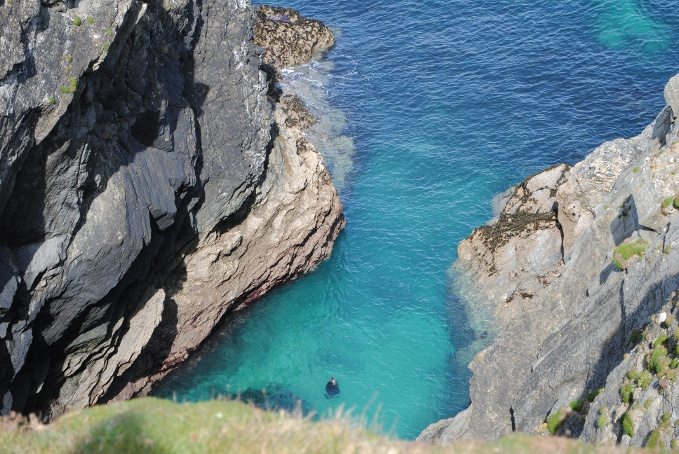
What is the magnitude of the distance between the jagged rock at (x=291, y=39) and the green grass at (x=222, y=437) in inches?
2500

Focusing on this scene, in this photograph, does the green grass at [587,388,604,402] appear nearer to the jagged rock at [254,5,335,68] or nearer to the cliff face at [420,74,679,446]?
the cliff face at [420,74,679,446]

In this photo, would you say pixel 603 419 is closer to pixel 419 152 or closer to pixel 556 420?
pixel 556 420

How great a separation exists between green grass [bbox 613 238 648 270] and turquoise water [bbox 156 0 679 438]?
14210 mm

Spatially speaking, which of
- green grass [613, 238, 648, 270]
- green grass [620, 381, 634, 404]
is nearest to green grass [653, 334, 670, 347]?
green grass [620, 381, 634, 404]

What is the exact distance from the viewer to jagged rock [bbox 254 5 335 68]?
267ft

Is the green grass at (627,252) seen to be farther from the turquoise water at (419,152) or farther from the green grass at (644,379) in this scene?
the turquoise water at (419,152)

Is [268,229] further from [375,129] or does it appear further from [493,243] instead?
[375,129]

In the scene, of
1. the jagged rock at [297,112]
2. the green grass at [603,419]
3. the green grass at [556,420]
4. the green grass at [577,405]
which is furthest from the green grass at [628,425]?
the jagged rock at [297,112]

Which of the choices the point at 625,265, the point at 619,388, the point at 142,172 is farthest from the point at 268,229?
the point at 619,388

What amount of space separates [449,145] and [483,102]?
735cm

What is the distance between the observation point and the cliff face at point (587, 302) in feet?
91.5

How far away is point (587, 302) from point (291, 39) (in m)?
54.4

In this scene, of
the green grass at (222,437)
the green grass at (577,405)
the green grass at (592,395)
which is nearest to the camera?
the green grass at (222,437)

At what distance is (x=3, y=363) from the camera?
3684 centimetres
